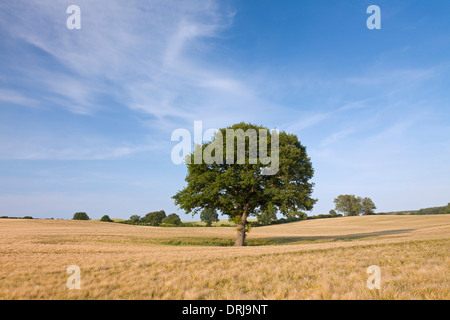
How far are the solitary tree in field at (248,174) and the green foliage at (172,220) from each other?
68.9m

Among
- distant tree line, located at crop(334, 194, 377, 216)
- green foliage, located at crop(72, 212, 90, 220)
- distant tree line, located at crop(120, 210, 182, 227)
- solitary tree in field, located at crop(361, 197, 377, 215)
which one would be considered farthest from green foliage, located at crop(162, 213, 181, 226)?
solitary tree in field, located at crop(361, 197, 377, 215)

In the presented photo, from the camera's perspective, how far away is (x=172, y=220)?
333 feet

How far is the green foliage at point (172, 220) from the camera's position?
9931 cm

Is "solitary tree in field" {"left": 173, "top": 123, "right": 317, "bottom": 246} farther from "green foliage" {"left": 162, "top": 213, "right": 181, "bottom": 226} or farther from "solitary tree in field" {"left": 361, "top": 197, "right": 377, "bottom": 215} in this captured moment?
"solitary tree in field" {"left": 361, "top": 197, "right": 377, "bottom": 215}

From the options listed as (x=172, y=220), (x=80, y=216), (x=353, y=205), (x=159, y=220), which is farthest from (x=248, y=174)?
(x=353, y=205)

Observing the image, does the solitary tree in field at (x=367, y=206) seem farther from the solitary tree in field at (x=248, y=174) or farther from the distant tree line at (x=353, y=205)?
the solitary tree in field at (x=248, y=174)

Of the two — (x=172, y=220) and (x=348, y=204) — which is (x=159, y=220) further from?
(x=348, y=204)

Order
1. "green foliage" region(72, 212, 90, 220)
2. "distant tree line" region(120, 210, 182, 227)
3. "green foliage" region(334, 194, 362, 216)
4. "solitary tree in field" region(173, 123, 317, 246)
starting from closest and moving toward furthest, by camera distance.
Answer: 1. "solitary tree in field" region(173, 123, 317, 246)
2. "distant tree line" region(120, 210, 182, 227)
3. "green foliage" region(72, 212, 90, 220)
4. "green foliage" region(334, 194, 362, 216)

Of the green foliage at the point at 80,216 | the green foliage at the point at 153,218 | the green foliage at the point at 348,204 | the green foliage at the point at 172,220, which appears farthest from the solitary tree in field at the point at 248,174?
the green foliage at the point at 348,204

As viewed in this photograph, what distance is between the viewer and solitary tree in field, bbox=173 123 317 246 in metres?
30.7

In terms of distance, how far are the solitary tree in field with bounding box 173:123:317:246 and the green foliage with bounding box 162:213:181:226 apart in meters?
68.9

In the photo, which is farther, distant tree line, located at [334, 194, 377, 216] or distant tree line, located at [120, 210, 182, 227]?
distant tree line, located at [334, 194, 377, 216]
